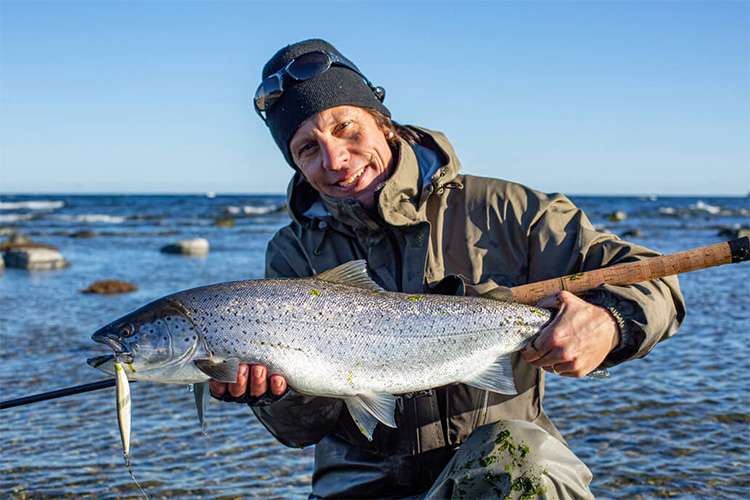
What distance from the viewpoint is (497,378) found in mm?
3363

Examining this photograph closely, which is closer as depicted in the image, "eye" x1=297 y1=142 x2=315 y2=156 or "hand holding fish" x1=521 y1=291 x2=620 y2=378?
"hand holding fish" x1=521 y1=291 x2=620 y2=378

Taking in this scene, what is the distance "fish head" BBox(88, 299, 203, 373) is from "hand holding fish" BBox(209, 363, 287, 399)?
0.79 ft

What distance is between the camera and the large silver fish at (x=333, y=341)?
330 centimetres

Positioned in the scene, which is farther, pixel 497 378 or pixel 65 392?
pixel 65 392

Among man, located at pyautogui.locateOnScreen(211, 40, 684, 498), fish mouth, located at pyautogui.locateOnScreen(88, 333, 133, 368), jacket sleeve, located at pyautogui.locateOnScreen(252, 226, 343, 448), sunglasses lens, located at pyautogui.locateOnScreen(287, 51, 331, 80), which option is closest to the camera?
man, located at pyautogui.locateOnScreen(211, 40, 684, 498)

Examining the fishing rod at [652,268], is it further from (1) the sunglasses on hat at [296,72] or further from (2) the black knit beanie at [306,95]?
(1) the sunglasses on hat at [296,72]

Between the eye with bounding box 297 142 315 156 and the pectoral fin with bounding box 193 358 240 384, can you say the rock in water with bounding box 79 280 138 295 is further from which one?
the pectoral fin with bounding box 193 358 240 384

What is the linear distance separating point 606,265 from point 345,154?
160cm

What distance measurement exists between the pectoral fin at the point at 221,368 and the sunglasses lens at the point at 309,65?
1.96 m

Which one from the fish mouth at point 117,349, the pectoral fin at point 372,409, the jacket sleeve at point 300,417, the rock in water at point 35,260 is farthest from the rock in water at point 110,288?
the pectoral fin at point 372,409

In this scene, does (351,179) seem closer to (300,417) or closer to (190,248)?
(300,417)

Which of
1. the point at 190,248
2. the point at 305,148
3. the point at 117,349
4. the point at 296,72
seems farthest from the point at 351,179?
the point at 190,248

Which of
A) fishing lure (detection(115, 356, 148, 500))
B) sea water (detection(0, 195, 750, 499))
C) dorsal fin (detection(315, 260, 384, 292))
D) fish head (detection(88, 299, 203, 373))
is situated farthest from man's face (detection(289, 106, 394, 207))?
sea water (detection(0, 195, 750, 499))

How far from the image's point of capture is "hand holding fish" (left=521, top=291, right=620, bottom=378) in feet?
10.1
